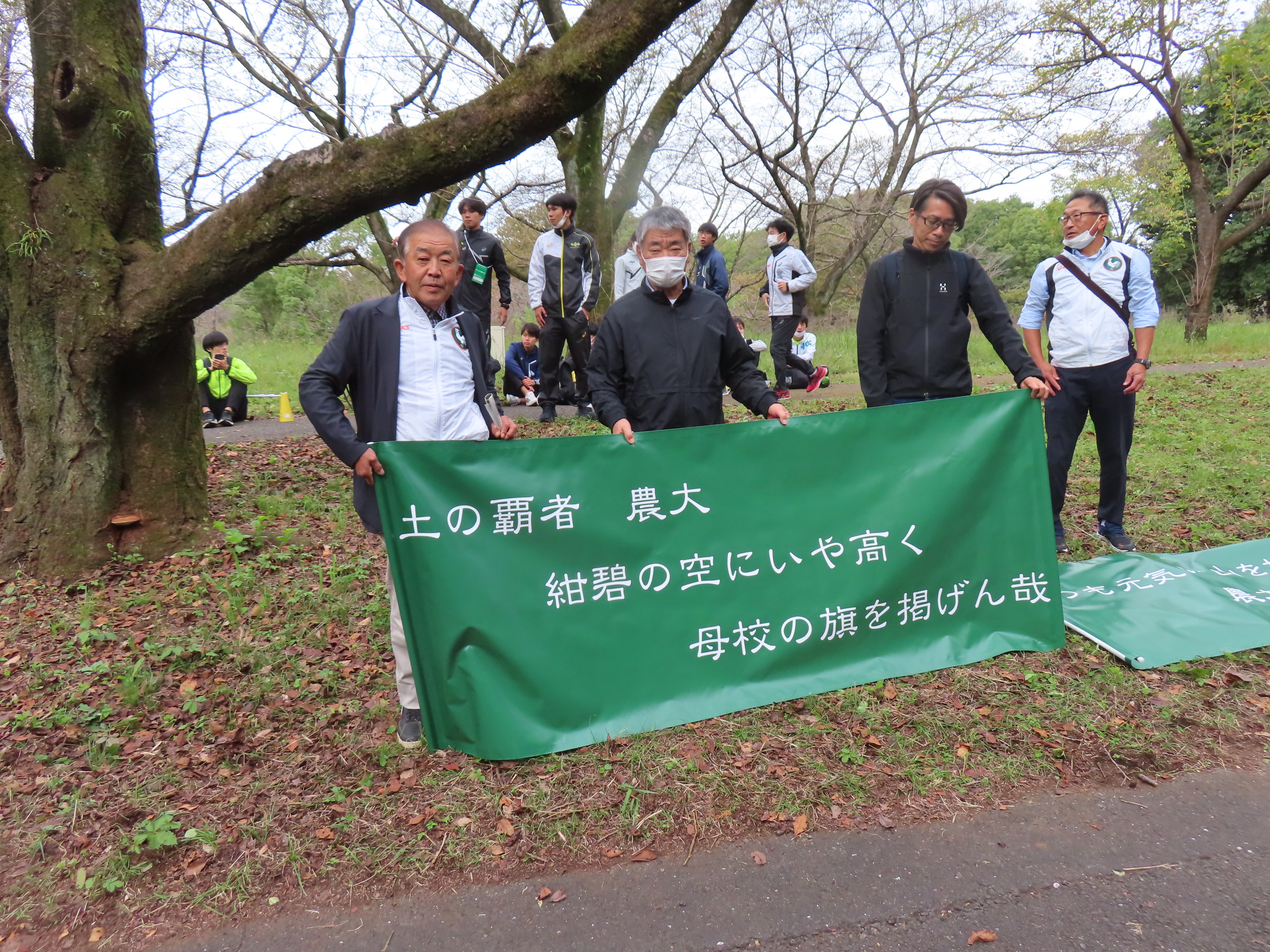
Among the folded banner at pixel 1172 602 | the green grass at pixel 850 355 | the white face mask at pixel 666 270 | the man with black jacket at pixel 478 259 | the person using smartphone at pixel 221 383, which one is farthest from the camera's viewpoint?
the green grass at pixel 850 355

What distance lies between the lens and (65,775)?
9.58 feet

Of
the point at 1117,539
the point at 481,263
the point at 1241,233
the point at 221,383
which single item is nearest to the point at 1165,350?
the point at 1241,233

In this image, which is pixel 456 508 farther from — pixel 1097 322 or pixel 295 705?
pixel 1097 322

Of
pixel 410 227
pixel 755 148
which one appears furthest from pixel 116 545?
pixel 755 148

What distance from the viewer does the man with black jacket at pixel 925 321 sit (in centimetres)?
374

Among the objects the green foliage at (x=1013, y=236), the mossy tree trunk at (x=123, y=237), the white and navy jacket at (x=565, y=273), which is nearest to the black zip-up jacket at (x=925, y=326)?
the mossy tree trunk at (x=123, y=237)

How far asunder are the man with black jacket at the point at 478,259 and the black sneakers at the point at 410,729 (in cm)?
499

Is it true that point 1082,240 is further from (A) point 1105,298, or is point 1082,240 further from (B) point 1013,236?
(B) point 1013,236

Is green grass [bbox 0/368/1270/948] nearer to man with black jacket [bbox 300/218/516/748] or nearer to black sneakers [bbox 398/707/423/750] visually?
black sneakers [bbox 398/707/423/750]

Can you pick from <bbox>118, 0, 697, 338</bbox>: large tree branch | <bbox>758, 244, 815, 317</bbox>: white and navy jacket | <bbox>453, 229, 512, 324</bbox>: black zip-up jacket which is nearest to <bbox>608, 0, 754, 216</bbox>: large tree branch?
<bbox>758, 244, 815, 317</bbox>: white and navy jacket

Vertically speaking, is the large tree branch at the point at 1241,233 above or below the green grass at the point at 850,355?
above

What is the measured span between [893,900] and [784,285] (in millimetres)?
7162

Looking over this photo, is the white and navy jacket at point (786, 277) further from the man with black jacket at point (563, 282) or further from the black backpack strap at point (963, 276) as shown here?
the black backpack strap at point (963, 276)

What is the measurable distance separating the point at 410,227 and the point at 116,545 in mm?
3121
